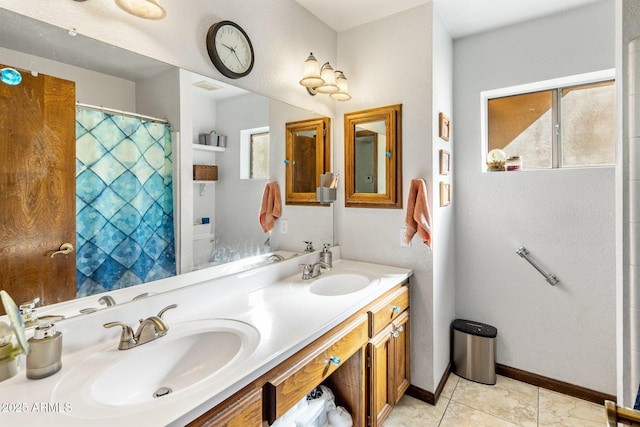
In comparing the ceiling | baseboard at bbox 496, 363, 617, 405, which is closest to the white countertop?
baseboard at bbox 496, 363, 617, 405

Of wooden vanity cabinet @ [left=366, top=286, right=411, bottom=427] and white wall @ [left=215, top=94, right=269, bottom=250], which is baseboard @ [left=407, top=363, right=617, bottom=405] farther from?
white wall @ [left=215, top=94, right=269, bottom=250]

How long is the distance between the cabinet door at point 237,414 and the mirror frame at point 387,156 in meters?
1.51

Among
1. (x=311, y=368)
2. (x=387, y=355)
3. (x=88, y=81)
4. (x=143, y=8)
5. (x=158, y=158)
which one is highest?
(x=143, y=8)

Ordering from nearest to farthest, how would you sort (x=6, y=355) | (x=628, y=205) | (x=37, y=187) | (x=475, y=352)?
1. (x=6, y=355)
2. (x=37, y=187)
3. (x=628, y=205)
4. (x=475, y=352)

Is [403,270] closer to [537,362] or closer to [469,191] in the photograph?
[469,191]

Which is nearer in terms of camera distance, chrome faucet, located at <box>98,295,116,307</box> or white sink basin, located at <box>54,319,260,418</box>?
white sink basin, located at <box>54,319,260,418</box>

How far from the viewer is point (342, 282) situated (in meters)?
1.97

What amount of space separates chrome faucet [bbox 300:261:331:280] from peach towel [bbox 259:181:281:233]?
32 cm

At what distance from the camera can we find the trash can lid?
2.29 meters

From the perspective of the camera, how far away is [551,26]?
212cm

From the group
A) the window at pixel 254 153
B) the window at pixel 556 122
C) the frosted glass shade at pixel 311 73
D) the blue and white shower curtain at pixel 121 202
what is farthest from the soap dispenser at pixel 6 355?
the window at pixel 556 122

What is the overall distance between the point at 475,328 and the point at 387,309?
1.08 m

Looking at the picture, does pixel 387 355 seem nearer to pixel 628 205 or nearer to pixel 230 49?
pixel 628 205

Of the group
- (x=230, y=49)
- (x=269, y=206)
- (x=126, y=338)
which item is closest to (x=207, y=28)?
(x=230, y=49)
